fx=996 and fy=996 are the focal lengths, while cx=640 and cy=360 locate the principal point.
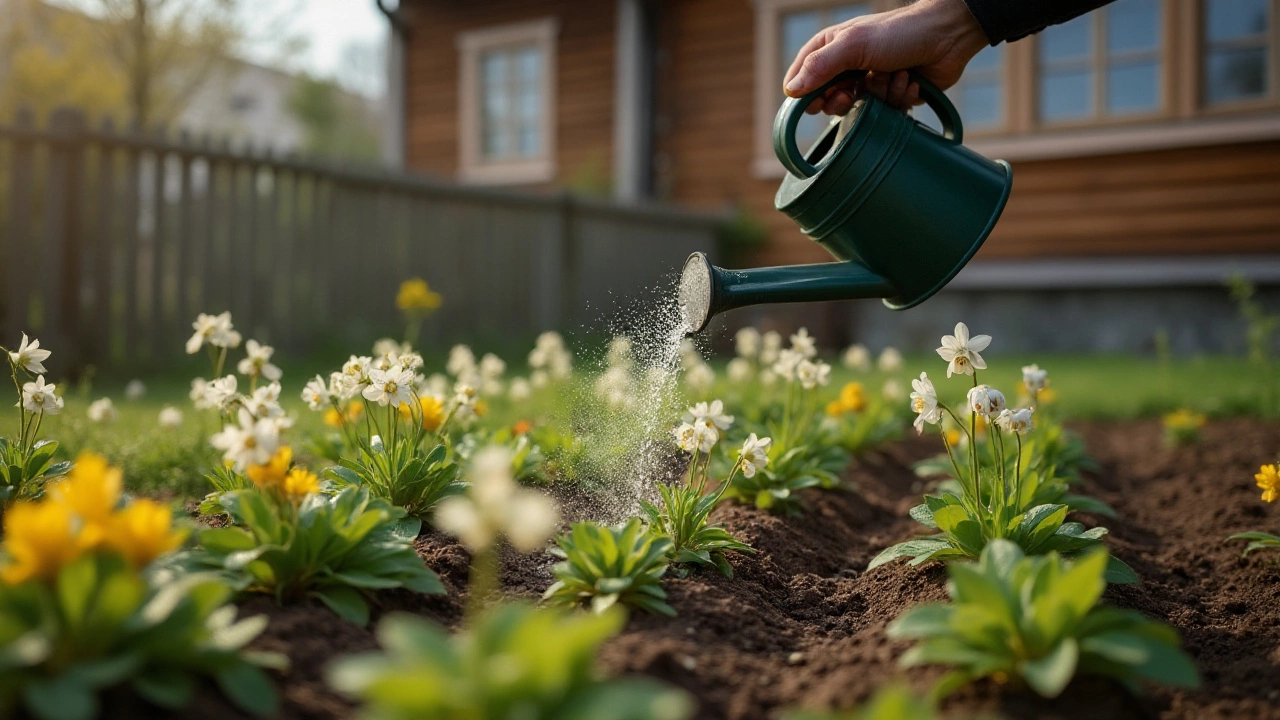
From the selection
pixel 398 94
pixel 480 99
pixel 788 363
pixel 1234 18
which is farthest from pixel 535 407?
pixel 398 94

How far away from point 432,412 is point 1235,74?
7.55m

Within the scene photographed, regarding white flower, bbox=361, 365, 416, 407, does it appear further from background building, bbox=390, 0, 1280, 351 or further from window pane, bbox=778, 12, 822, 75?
window pane, bbox=778, 12, 822, 75

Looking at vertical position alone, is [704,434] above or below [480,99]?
below

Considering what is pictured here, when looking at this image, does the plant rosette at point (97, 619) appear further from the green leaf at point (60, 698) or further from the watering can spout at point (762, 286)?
the watering can spout at point (762, 286)

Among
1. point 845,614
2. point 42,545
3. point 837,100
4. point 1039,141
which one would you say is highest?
point 1039,141

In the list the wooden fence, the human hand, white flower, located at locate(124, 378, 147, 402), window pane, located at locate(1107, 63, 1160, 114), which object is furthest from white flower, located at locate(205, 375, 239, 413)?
window pane, located at locate(1107, 63, 1160, 114)

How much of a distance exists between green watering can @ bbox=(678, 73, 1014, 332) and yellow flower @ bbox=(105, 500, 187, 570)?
116 cm

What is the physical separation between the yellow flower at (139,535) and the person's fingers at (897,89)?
5.95 feet

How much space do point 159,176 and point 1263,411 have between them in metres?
6.00

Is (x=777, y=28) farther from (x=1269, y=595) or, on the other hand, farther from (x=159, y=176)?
(x=1269, y=595)

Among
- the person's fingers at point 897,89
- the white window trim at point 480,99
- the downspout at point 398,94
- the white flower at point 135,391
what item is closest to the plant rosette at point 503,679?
the person's fingers at point 897,89

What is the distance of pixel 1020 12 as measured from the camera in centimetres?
226

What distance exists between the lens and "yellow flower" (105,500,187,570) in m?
1.26

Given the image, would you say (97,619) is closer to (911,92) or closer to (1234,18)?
(911,92)
